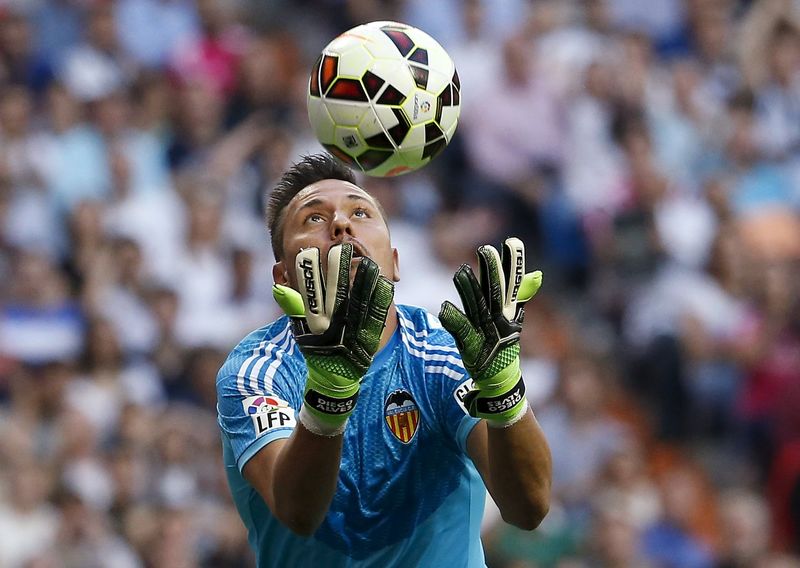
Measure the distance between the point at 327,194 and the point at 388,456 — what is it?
967 mm

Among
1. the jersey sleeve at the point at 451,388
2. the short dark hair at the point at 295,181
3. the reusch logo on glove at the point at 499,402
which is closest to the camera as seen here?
the reusch logo on glove at the point at 499,402

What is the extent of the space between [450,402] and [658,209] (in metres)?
7.78

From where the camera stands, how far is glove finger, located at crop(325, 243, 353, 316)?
14.0ft

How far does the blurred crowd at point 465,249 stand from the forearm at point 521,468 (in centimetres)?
502

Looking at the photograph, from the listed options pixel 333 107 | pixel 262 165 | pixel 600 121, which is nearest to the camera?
pixel 333 107

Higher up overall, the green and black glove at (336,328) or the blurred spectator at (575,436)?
the blurred spectator at (575,436)

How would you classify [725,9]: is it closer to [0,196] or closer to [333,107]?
[0,196]

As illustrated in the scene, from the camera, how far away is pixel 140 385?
1027cm

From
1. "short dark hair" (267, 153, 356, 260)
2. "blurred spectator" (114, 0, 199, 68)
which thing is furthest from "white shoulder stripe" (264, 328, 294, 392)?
"blurred spectator" (114, 0, 199, 68)

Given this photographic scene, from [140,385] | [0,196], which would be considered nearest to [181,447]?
[140,385]

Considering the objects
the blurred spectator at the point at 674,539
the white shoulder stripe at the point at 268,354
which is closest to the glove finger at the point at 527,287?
the white shoulder stripe at the point at 268,354

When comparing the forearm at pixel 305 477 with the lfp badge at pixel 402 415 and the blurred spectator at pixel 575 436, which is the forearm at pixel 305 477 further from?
the blurred spectator at pixel 575 436

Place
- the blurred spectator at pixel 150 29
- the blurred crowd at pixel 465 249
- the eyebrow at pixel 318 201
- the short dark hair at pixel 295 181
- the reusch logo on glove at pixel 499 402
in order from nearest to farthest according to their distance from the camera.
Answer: the reusch logo on glove at pixel 499 402
the eyebrow at pixel 318 201
the short dark hair at pixel 295 181
the blurred crowd at pixel 465 249
the blurred spectator at pixel 150 29

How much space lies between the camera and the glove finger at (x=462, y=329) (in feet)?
14.3
